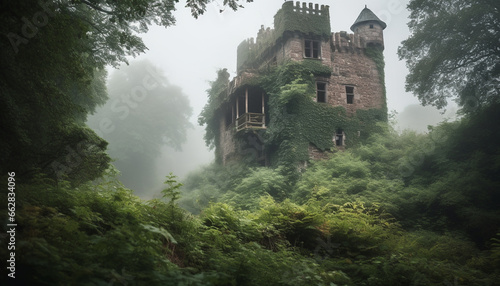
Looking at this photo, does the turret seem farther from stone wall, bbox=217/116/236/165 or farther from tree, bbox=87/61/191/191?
tree, bbox=87/61/191/191

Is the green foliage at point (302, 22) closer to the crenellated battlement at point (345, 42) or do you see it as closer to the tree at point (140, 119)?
the crenellated battlement at point (345, 42)

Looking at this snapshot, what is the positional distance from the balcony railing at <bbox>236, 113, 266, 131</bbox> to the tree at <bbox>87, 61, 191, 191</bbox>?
881 inches

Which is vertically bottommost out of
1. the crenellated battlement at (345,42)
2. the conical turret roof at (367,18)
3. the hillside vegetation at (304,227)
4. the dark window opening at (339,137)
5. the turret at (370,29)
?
the hillside vegetation at (304,227)

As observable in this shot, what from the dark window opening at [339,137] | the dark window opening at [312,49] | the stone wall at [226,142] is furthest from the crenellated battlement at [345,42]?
the stone wall at [226,142]

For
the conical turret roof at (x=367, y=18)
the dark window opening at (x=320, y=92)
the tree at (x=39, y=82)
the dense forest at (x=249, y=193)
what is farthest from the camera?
the conical turret roof at (x=367, y=18)

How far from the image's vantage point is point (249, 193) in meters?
19.1

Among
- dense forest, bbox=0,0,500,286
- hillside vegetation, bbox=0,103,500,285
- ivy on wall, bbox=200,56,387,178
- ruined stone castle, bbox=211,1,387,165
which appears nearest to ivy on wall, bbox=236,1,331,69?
ruined stone castle, bbox=211,1,387,165

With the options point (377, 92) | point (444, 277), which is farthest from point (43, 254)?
point (377, 92)

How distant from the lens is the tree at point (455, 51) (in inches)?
733

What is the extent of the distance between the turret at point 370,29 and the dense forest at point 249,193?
→ 3.54 meters

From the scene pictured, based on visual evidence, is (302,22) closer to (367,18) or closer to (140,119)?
(367,18)

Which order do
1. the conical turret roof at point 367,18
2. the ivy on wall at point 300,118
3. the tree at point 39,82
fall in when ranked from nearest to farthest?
the tree at point 39,82 → the ivy on wall at point 300,118 → the conical turret roof at point 367,18

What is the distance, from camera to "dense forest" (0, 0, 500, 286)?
4172mm

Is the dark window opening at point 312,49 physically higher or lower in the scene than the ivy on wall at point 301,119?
higher
